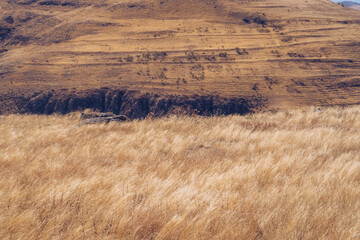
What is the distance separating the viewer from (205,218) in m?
2.30

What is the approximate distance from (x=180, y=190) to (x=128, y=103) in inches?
667

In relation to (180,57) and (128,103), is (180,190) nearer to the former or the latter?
(128,103)

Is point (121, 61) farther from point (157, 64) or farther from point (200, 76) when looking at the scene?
Result: point (200, 76)

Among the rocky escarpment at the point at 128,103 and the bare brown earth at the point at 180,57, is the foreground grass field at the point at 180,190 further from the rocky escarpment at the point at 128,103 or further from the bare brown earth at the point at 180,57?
the rocky escarpment at the point at 128,103

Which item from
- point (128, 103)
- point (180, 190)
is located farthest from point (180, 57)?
point (180, 190)

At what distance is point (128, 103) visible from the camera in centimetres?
1922

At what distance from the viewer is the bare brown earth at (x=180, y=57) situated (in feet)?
65.1

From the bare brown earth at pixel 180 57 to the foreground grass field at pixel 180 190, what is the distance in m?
13.0

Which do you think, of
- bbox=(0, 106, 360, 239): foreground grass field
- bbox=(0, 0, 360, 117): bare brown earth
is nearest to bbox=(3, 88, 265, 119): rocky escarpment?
bbox=(0, 0, 360, 117): bare brown earth

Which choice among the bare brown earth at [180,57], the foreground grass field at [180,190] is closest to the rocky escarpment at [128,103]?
the bare brown earth at [180,57]

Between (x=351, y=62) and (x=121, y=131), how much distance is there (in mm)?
26670

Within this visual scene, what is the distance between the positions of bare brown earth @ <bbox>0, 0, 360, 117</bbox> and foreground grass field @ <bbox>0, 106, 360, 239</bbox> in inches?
512

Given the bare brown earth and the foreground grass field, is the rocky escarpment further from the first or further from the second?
the foreground grass field

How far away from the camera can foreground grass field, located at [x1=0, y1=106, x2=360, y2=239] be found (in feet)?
7.16
